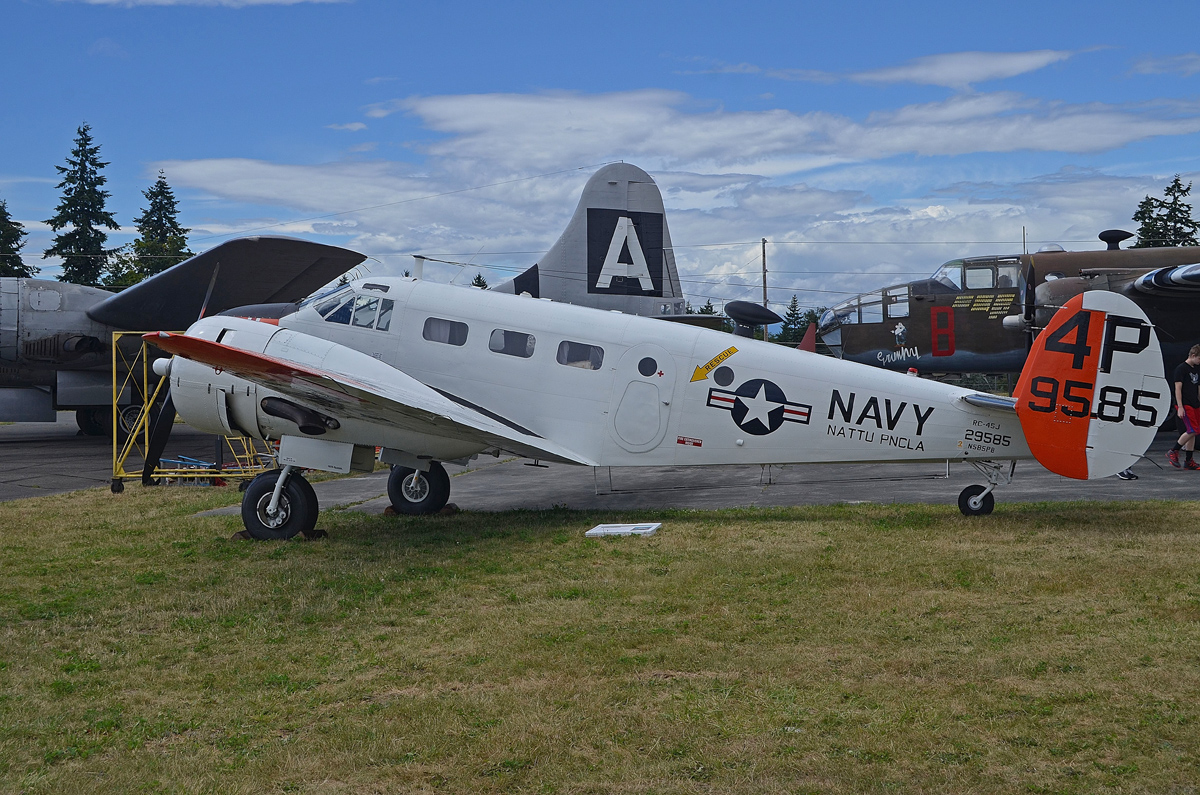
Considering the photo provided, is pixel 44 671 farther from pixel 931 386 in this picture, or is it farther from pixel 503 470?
pixel 503 470

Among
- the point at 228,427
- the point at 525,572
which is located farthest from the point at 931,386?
the point at 228,427

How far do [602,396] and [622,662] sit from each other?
5769mm

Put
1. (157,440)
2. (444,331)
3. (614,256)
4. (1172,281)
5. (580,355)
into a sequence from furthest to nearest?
(614,256) → (1172,281) → (157,440) → (444,331) → (580,355)

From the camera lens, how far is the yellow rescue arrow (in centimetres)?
1140

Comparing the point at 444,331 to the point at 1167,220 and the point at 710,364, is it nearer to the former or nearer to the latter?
the point at 710,364

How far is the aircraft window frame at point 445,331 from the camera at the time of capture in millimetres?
12000

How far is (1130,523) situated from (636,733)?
785cm

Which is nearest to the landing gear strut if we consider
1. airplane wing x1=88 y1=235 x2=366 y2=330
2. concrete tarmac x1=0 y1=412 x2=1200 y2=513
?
concrete tarmac x1=0 y1=412 x2=1200 y2=513

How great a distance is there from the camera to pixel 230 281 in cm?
2152

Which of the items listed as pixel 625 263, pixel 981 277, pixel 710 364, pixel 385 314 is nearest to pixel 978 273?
pixel 981 277

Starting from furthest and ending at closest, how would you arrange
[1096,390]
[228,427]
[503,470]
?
[503,470]
[228,427]
[1096,390]

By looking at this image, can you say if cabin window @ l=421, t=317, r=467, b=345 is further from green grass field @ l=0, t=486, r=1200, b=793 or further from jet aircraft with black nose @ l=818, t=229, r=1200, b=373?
jet aircraft with black nose @ l=818, t=229, r=1200, b=373

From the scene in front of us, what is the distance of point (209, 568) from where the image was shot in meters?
9.45

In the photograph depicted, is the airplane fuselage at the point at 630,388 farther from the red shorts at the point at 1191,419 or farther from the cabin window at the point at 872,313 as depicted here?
the cabin window at the point at 872,313
